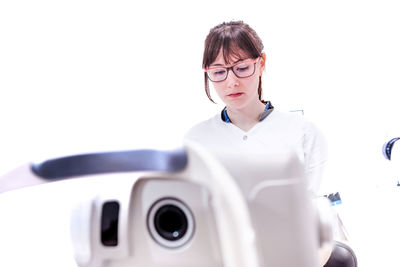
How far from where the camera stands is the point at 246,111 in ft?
3.28

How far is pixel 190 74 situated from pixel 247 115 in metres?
1.05

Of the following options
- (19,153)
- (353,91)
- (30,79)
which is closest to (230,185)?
(19,153)

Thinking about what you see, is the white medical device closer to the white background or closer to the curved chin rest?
the curved chin rest

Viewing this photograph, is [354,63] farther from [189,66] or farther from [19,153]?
[19,153]

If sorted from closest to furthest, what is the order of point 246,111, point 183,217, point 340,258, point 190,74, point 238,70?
point 183,217, point 340,258, point 238,70, point 246,111, point 190,74

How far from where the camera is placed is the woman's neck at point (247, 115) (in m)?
1.00

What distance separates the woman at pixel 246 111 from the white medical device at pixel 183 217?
566 millimetres

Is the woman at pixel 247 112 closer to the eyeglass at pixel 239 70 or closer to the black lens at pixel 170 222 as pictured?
the eyeglass at pixel 239 70

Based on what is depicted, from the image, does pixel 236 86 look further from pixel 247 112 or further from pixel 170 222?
pixel 170 222

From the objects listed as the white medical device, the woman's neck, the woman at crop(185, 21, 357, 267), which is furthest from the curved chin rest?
the white medical device

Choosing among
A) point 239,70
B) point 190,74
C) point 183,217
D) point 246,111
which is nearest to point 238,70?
point 239,70

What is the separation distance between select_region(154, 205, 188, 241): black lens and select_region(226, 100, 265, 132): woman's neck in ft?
2.32

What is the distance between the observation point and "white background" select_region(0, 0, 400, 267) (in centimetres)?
162

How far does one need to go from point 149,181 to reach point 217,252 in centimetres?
8
